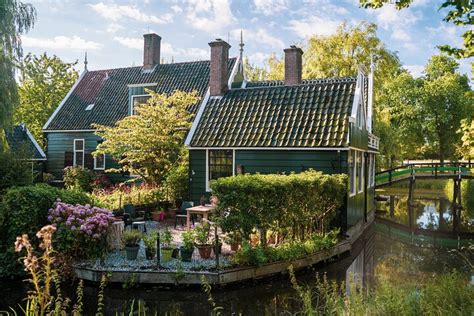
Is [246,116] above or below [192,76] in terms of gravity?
below

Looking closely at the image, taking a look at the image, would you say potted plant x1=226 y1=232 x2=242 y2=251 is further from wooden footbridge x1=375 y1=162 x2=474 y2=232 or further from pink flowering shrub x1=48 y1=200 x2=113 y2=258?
wooden footbridge x1=375 y1=162 x2=474 y2=232

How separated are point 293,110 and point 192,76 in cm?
894

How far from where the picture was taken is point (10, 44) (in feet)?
42.1

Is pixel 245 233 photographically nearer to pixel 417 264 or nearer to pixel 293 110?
pixel 417 264

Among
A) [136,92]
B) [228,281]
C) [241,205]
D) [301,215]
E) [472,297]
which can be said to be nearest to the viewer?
[472,297]

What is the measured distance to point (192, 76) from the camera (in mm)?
23016

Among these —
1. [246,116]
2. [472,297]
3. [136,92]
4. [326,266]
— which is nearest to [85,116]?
[136,92]

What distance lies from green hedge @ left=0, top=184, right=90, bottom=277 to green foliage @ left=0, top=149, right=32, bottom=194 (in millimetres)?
1328

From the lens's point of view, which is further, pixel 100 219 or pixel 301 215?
pixel 301 215

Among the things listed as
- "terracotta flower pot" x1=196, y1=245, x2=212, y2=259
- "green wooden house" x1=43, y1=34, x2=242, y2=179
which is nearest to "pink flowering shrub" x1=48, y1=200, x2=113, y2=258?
"terracotta flower pot" x1=196, y1=245, x2=212, y2=259

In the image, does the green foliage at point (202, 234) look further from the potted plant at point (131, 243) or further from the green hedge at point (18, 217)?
the green hedge at point (18, 217)

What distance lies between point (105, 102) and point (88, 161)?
3615mm

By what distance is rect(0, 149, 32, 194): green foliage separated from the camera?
11.0 meters

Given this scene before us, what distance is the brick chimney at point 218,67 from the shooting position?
1773cm
